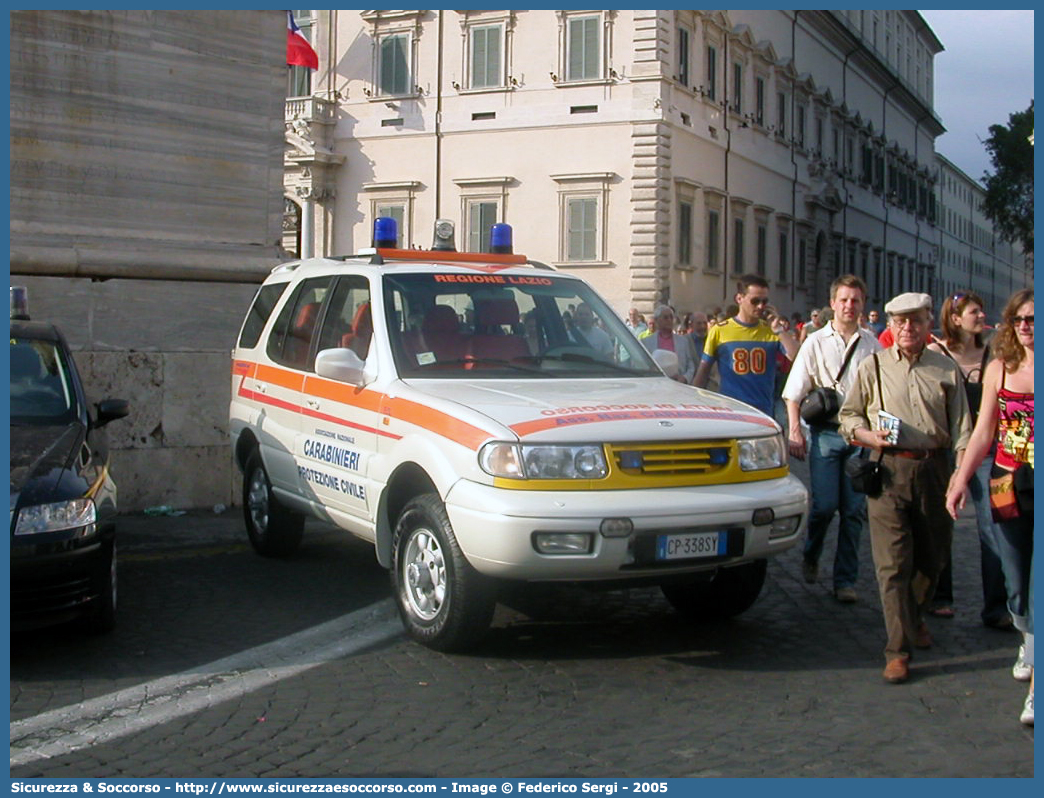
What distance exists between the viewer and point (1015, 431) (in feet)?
17.6

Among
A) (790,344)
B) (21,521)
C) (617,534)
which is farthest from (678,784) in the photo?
(790,344)

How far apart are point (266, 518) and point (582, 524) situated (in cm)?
345

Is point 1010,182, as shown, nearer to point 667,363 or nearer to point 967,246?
point 967,246

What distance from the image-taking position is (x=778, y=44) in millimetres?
47219

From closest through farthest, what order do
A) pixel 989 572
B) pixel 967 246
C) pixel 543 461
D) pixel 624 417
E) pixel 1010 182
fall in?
pixel 543 461 < pixel 624 417 < pixel 989 572 < pixel 1010 182 < pixel 967 246

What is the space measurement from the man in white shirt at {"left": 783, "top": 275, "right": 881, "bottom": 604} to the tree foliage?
60260 millimetres

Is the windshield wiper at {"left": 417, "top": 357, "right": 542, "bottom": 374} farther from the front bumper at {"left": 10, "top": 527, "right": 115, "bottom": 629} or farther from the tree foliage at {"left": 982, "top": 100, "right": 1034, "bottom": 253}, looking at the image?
the tree foliage at {"left": 982, "top": 100, "right": 1034, "bottom": 253}

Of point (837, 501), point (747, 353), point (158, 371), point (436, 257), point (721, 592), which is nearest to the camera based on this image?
point (721, 592)

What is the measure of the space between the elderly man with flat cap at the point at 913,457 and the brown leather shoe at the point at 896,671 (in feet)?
0.39

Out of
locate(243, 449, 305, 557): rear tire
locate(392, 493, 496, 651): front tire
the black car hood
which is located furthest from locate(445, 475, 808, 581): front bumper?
locate(243, 449, 305, 557): rear tire

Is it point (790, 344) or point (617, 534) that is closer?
point (617, 534)

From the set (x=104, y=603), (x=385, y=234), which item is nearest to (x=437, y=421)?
(x=104, y=603)

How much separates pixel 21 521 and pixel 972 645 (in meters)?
4.53

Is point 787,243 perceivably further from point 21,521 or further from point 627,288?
point 21,521
